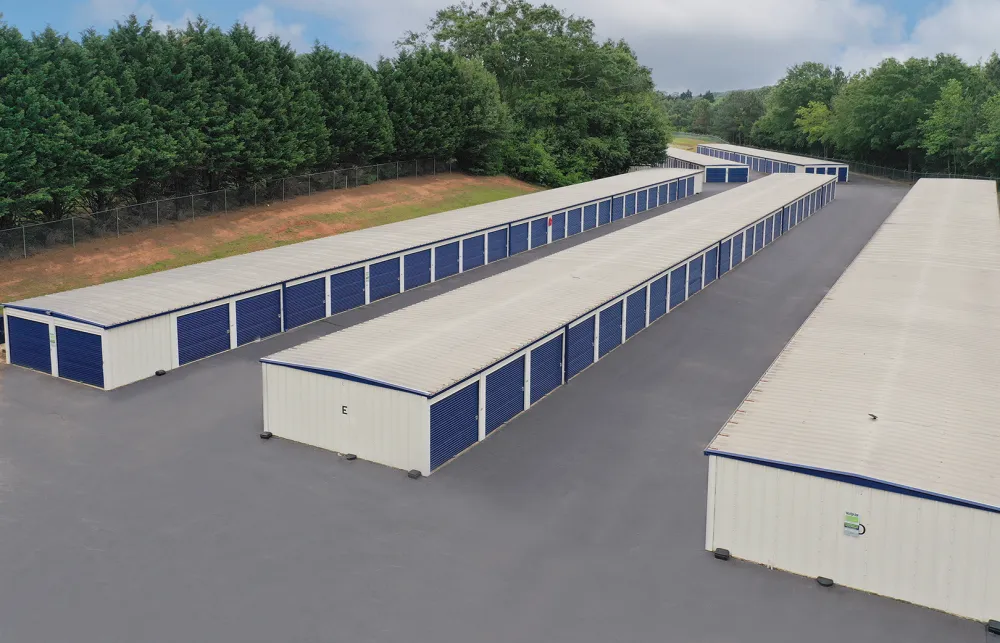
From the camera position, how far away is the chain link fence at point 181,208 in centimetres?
4531

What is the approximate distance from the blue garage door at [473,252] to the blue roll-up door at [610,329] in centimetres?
1599

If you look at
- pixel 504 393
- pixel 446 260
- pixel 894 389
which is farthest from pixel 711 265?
pixel 894 389

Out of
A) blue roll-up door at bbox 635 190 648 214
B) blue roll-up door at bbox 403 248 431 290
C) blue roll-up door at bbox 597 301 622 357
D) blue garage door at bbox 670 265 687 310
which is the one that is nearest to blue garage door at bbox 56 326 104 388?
blue roll-up door at bbox 403 248 431 290

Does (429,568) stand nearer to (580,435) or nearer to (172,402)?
(580,435)

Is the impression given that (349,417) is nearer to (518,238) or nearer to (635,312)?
(635,312)

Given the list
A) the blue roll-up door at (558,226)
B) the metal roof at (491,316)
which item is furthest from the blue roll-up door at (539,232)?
the metal roof at (491,316)

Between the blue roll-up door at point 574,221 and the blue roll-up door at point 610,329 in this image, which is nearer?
the blue roll-up door at point 610,329

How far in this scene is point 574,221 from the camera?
62.7 metres

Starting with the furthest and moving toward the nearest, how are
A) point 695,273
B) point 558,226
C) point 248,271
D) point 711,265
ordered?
point 558,226
point 711,265
point 695,273
point 248,271

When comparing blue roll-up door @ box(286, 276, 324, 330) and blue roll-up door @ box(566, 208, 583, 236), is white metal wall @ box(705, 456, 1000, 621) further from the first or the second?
Result: blue roll-up door @ box(566, 208, 583, 236)

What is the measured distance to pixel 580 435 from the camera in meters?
26.3

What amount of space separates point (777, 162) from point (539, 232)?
67215mm

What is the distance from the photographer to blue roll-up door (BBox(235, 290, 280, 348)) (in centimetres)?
3484

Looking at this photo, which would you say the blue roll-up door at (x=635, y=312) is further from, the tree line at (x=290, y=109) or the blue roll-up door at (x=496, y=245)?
the tree line at (x=290, y=109)
